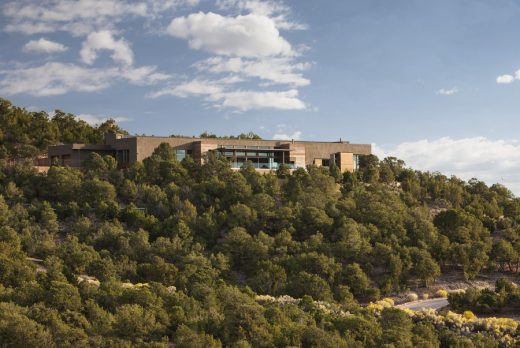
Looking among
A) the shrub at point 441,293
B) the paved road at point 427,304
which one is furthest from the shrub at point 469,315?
the shrub at point 441,293

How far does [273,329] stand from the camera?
968 inches

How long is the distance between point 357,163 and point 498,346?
1670 inches

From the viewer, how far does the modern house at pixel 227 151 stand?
59.3m

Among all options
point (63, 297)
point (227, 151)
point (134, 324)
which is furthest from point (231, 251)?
point (227, 151)

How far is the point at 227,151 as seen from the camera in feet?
202

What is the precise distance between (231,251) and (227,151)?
67.2 feet

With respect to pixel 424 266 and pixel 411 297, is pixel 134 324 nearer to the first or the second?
pixel 411 297

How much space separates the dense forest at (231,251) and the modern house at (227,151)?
2.84 metres

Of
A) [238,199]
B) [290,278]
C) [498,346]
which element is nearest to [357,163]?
[238,199]

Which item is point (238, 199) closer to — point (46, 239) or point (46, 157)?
point (46, 239)

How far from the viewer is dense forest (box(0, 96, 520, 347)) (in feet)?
81.0

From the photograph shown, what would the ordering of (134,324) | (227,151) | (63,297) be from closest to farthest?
(134,324) → (63,297) → (227,151)

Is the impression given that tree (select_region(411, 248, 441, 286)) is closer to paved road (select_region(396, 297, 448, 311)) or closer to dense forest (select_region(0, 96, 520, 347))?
dense forest (select_region(0, 96, 520, 347))

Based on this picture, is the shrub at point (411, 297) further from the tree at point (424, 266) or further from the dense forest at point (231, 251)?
the tree at point (424, 266)
